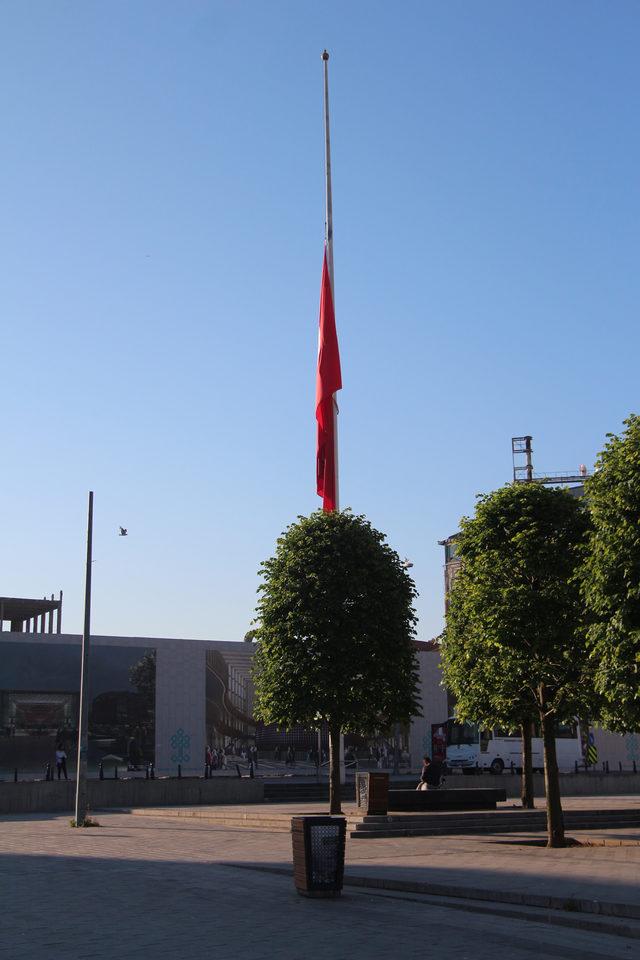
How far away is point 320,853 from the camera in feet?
48.5

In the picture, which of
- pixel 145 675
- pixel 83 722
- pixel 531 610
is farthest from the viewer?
pixel 145 675

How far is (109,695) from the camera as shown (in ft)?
187

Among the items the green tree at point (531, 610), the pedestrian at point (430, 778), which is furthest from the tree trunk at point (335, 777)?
the green tree at point (531, 610)

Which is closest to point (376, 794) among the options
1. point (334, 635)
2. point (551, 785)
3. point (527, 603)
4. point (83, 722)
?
point (334, 635)

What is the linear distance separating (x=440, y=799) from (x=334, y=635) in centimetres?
511

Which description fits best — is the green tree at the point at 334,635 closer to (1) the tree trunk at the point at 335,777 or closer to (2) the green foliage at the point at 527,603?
(1) the tree trunk at the point at 335,777

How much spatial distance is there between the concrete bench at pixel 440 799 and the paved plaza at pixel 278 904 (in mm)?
3803

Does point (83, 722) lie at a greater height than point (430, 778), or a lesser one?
greater

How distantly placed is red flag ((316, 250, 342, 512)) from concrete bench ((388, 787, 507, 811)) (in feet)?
35.1

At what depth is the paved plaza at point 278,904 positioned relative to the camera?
10984 mm

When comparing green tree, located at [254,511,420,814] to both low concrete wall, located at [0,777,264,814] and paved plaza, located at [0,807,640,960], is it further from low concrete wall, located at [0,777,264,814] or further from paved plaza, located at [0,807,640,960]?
low concrete wall, located at [0,777,264,814]

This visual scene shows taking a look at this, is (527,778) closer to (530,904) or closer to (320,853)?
(530,904)

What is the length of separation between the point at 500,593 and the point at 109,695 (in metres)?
38.7

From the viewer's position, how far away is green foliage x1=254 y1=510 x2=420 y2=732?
2873 cm
